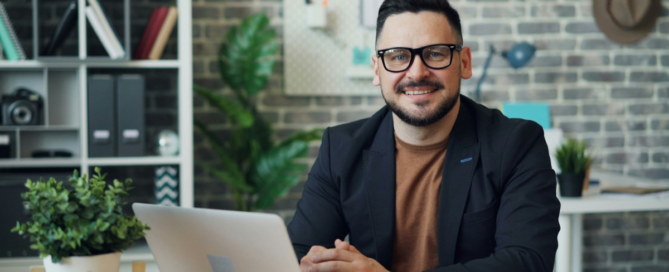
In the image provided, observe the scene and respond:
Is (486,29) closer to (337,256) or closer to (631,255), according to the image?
(631,255)

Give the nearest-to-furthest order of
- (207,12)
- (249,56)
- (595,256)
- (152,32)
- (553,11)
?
(152,32) < (249,56) < (207,12) < (553,11) < (595,256)

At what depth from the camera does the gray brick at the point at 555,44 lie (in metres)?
3.33

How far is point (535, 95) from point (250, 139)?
1.61m

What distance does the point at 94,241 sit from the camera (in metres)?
0.95

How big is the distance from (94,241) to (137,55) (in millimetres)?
1885

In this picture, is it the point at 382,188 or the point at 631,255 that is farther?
the point at 631,255

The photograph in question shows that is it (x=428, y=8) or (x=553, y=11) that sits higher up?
(x=553, y=11)

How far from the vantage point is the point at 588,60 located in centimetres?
336

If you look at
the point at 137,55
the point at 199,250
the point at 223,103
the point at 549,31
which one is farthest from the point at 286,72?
the point at 199,250

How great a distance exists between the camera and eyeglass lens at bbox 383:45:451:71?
142 cm

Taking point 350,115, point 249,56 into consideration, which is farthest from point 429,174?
point 350,115

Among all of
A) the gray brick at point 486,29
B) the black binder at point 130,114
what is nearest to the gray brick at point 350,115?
the gray brick at point 486,29

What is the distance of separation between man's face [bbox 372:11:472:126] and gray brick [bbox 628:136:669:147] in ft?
8.00

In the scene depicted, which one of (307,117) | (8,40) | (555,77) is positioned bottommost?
(307,117)
